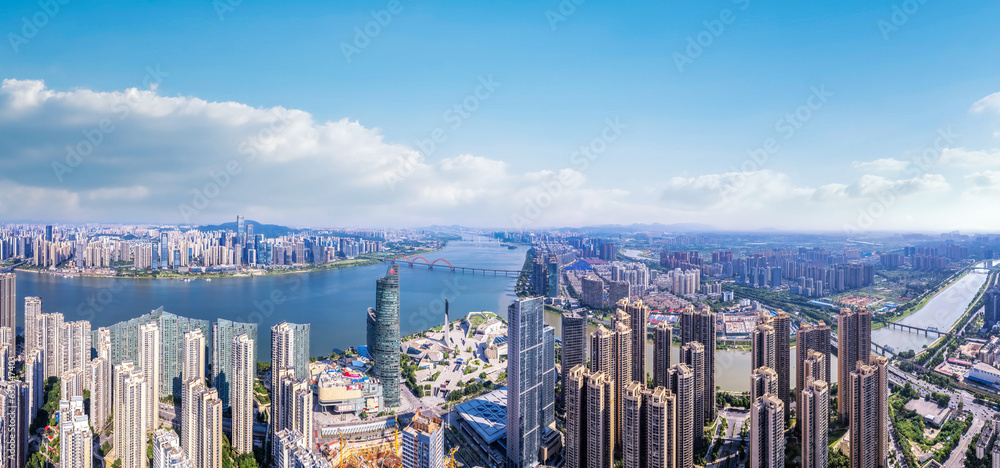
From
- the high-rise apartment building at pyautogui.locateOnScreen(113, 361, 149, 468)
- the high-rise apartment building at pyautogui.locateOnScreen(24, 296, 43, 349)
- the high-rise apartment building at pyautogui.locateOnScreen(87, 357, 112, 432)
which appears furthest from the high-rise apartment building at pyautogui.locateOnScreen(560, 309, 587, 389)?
the high-rise apartment building at pyautogui.locateOnScreen(24, 296, 43, 349)

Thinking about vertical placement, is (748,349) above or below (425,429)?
below

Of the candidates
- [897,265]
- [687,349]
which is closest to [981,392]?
[687,349]

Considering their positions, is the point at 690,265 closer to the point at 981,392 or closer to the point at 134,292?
the point at 981,392

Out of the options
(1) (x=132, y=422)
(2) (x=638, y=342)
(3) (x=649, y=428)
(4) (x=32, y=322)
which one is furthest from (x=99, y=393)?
(2) (x=638, y=342)

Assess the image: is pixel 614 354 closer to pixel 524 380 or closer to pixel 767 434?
pixel 524 380

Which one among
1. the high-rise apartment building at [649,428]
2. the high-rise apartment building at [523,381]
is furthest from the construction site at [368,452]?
the high-rise apartment building at [649,428]

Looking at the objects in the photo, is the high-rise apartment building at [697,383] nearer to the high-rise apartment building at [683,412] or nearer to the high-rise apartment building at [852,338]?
the high-rise apartment building at [683,412]
